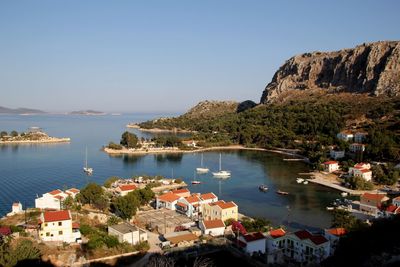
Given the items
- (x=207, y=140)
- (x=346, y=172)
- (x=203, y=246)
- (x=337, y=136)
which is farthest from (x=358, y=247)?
(x=207, y=140)

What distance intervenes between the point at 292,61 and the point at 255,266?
288 ft

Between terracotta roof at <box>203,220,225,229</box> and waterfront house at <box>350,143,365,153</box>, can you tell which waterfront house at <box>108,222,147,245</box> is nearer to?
terracotta roof at <box>203,220,225,229</box>

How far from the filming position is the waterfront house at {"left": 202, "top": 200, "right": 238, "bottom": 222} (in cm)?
2105

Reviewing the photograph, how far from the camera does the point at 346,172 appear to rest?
3600 centimetres

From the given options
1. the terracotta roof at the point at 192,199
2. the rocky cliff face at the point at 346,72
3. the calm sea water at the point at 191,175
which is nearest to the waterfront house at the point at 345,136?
the calm sea water at the point at 191,175

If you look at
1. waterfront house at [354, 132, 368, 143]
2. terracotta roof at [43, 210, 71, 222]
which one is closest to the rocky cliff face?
waterfront house at [354, 132, 368, 143]

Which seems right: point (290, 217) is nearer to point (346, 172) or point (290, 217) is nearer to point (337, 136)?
point (346, 172)

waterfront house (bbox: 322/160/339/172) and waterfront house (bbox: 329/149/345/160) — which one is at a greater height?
waterfront house (bbox: 329/149/345/160)

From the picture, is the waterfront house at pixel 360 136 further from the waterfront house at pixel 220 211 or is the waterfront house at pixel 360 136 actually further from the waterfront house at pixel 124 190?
the waterfront house at pixel 220 211

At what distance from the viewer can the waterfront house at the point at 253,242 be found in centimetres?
1694

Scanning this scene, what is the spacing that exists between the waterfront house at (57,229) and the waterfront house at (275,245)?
7.82 m

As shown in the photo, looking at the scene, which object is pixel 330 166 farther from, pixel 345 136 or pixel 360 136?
pixel 345 136

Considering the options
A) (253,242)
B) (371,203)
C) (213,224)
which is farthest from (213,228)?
(371,203)

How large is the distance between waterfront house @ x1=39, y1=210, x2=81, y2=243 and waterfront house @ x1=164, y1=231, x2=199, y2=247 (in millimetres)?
3779
